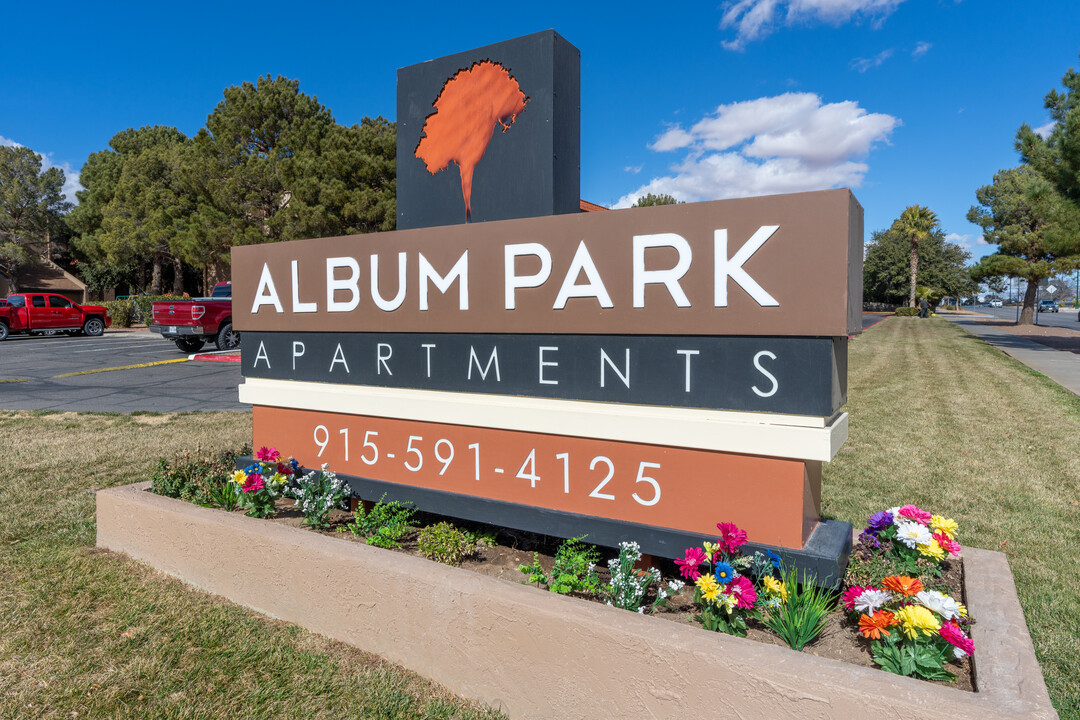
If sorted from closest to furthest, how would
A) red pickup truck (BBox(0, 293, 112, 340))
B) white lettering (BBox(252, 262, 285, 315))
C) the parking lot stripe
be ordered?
white lettering (BBox(252, 262, 285, 315)), the parking lot stripe, red pickup truck (BBox(0, 293, 112, 340))

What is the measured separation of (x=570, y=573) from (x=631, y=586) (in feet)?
1.11

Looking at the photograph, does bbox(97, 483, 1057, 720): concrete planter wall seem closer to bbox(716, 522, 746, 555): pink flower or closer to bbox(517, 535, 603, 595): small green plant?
bbox(517, 535, 603, 595): small green plant

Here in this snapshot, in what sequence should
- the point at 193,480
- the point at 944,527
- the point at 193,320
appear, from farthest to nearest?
the point at 193,320 < the point at 193,480 < the point at 944,527

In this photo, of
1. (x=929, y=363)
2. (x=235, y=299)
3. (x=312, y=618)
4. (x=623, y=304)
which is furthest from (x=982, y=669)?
(x=929, y=363)

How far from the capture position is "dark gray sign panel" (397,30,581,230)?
3225mm

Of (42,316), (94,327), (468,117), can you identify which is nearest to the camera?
(468,117)

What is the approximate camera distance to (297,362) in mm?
3889

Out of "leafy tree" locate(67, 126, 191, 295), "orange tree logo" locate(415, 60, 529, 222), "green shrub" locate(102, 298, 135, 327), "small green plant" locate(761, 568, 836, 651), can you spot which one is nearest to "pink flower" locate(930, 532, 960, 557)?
"small green plant" locate(761, 568, 836, 651)

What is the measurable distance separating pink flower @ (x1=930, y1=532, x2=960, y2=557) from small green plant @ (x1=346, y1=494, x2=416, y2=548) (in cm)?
255

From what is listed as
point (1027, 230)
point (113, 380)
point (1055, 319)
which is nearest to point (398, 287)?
point (113, 380)

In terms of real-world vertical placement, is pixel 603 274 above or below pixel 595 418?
above

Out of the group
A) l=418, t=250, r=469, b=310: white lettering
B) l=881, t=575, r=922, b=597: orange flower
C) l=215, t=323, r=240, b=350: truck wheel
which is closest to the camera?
l=881, t=575, r=922, b=597: orange flower

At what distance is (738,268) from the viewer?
2502 mm

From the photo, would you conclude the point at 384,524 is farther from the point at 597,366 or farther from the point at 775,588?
the point at 775,588
